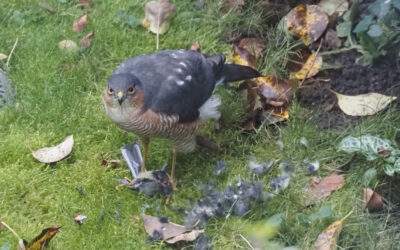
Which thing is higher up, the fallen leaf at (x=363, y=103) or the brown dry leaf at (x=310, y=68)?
the brown dry leaf at (x=310, y=68)

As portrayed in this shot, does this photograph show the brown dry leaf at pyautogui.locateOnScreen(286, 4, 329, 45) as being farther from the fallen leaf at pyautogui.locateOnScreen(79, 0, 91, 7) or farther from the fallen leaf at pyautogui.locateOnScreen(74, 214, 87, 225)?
the fallen leaf at pyautogui.locateOnScreen(74, 214, 87, 225)

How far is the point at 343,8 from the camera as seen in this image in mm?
4992

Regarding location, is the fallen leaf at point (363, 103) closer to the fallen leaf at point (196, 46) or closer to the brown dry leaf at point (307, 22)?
the brown dry leaf at point (307, 22)

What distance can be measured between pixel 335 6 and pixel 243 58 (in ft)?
2.33

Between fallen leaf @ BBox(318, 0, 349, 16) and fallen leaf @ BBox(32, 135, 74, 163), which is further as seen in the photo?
fallen leaf @ BBox(318, 0, 349, 16)

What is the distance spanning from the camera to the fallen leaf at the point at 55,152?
4.33 m

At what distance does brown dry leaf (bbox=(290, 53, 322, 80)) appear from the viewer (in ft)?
15.5

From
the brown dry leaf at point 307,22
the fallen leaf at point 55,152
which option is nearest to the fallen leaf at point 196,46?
the brown dry leaf at point 307,22

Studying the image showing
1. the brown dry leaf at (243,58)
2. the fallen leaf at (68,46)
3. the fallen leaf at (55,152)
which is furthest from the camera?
the fallen leaf at (68,46)

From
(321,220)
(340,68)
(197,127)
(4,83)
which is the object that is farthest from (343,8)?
(4,83)

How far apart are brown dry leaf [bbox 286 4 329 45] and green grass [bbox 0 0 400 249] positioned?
13 centimetres

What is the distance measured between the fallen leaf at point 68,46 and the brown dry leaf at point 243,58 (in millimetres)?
1071

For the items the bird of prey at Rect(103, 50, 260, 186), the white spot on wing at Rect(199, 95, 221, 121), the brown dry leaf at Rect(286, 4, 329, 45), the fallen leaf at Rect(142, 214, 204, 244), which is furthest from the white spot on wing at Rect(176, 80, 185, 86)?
the brown dry leaf at Rect(286, 4, 329, 45)

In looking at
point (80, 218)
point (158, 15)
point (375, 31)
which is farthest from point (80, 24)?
point (375, 31)
